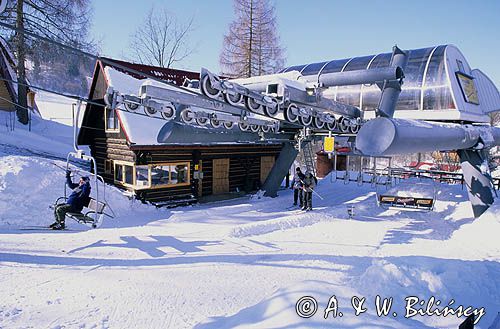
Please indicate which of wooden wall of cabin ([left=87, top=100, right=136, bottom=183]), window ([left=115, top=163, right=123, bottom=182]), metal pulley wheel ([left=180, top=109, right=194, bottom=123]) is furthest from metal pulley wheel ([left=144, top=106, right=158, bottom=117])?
window ([left=115, top=163, right=123, bottom=182])

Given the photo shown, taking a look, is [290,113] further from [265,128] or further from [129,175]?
[129,175]

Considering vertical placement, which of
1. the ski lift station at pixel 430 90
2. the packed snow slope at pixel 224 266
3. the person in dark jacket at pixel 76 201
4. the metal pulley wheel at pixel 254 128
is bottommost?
the packed snow slope at pixel 224 266

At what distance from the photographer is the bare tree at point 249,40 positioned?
28688 mm

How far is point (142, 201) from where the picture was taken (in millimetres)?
12898

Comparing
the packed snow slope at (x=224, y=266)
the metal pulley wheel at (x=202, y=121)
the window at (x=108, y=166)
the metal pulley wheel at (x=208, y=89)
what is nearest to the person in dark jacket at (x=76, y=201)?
the packed snow slope at (x=224, y=266)

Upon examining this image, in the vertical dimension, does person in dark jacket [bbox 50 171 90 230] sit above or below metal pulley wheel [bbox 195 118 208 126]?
below

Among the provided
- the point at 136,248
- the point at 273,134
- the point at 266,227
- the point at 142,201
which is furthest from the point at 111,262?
the point at 273,134

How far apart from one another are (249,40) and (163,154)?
1852 cm

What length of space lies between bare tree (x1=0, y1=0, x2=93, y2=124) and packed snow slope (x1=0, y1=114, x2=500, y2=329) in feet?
32.8

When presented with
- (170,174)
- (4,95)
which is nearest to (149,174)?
(170,174)

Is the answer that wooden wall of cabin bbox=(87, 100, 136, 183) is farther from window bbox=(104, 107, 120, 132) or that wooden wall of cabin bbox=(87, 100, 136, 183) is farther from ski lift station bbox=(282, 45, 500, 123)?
ski lift station bbox=(282, 45, 500, 123)

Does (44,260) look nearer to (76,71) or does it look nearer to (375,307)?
(375,307)

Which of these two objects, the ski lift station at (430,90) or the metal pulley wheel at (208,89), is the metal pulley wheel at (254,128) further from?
the metal pulley wheel at (208,89)

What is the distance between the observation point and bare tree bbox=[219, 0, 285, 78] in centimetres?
2869
